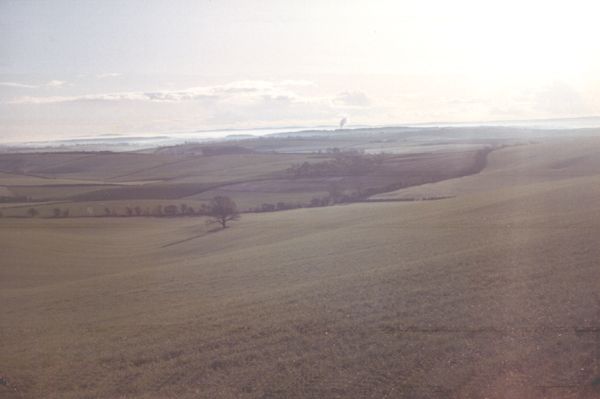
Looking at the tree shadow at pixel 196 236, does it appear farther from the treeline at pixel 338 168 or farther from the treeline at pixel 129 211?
the treeline at pixel 338 168

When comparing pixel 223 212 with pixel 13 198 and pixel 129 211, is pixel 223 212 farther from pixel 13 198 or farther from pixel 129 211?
pixel 13 198

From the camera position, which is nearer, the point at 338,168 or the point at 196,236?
the point at 196,236

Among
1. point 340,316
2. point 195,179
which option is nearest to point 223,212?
point 195,179

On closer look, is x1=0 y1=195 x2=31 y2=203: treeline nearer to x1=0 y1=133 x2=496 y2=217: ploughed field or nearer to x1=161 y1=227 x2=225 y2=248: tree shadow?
x1=0 y1=133 x2=496 y2=217: ploughed field

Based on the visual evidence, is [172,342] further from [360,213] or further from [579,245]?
[360,213]

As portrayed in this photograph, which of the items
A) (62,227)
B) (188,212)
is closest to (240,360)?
(62,227)

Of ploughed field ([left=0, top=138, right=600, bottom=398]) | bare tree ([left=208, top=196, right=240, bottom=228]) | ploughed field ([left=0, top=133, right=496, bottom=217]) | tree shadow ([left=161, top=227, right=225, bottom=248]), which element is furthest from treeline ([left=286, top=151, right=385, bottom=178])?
ploughed field ([left=0, top=138, right=600, bottom=398])

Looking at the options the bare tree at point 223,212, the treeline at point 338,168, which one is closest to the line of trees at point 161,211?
the bare tree at point 223,212

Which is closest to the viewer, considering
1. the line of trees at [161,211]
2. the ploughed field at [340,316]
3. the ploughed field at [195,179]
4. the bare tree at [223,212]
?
the ploughed field at [340,316]

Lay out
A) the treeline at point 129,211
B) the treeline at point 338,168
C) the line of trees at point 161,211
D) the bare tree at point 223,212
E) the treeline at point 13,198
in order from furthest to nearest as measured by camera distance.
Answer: the treeline at point 338,168, the treeline at point 13,198, the treeline at point 129,211, the line of trees at point 161,211, the bare tree at point 223,212
